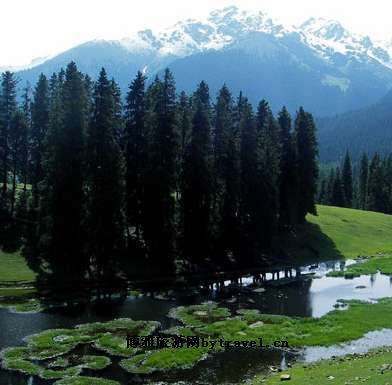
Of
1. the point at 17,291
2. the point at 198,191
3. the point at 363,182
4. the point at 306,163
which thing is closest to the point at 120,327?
the point at 17,291

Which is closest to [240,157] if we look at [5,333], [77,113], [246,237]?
[246,237]

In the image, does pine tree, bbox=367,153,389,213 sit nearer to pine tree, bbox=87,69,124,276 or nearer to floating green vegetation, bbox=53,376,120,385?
pine tree, bbox=87,69,124,276

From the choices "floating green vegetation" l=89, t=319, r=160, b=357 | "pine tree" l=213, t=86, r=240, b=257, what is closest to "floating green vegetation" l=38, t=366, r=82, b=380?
"floating green vegetation" l=89, t=319, r=160, b=357

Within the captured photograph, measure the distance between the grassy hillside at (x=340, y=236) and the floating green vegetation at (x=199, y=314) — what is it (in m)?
34.7

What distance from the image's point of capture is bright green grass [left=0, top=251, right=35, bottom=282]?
202ft

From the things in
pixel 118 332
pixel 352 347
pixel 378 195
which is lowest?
pixel 352 347

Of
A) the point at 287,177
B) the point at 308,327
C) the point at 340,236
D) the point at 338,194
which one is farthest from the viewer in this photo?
the point at 338,194

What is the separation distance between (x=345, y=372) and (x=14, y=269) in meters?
43.5

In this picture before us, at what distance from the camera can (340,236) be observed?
318 feet

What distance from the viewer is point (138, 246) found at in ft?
239

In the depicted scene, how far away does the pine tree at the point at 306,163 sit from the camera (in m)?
98.4

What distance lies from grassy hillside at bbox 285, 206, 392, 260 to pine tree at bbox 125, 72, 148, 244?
26336 mm

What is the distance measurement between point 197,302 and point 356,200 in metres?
141

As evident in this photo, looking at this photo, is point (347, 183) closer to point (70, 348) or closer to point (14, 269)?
point (14, 269)
